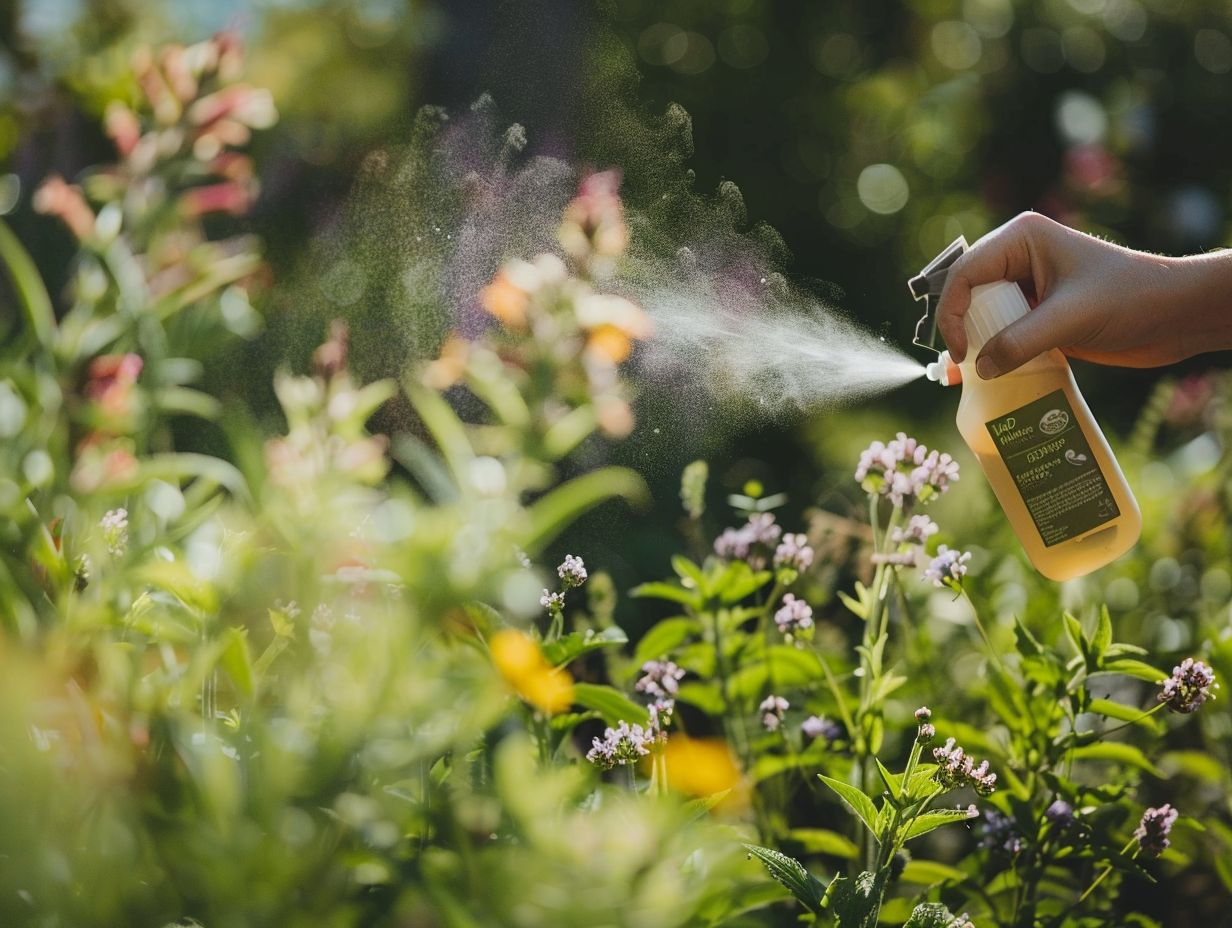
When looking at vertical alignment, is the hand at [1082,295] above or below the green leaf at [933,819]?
above

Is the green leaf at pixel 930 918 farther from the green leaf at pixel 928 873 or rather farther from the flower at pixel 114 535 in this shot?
the flower at pixel 114 535

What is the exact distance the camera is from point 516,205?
5.57 ft

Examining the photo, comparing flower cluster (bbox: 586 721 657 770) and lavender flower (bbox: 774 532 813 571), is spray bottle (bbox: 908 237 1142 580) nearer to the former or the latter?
lavender flower (bbox: 774 532 813 571)

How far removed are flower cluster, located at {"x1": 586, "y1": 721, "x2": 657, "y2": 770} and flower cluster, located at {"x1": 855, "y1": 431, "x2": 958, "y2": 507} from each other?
0.36m

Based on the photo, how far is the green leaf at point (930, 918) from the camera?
78cm

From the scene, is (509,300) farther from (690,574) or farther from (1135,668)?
(1135,668)

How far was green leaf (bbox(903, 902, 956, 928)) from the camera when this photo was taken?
78 centimetres

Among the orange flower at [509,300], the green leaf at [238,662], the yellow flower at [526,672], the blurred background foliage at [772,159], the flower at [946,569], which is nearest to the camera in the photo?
the green leaf at [238,662]

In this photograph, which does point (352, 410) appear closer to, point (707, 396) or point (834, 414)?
point (707, 396)

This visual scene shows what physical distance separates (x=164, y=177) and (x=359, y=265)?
785 millimetres

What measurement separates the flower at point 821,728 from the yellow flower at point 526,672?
30 centimetres

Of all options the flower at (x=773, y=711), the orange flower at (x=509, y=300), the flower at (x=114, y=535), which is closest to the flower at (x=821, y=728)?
the flower at (x=773, y=711)

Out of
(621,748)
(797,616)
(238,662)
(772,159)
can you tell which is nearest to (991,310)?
(797,616)

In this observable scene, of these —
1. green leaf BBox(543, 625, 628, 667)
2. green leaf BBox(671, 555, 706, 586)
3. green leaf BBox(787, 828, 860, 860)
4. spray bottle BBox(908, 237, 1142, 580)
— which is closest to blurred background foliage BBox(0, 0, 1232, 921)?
spray bottle BBox(908, 237, 1142, 580)
